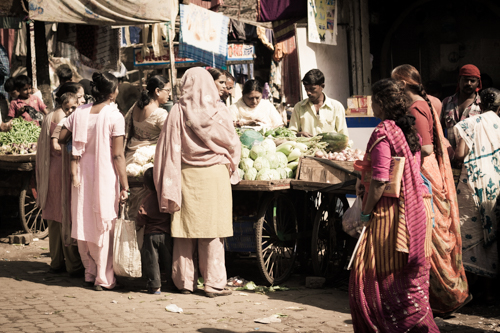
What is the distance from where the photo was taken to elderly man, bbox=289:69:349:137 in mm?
7047

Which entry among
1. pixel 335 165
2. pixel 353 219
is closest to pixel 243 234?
pixel 335 165

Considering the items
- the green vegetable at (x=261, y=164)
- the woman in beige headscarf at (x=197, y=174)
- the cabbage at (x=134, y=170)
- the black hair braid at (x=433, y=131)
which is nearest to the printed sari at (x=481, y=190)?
the black hair braid at (x=433, y=131)

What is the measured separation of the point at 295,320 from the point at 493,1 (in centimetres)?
760

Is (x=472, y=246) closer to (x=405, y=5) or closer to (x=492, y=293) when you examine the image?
(x=492, y=293)

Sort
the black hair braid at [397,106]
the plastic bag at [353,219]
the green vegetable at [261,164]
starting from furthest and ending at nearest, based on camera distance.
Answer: the green vegetable at [261,164], the plastic bag at [353,219], the black hair braid at [397,106]

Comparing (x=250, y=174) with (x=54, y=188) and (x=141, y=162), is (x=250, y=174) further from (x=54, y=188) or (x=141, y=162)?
(x=54, y=188)

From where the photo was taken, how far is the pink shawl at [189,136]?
18.0ft

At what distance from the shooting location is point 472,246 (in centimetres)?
554

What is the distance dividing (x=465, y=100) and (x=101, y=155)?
13.2ft

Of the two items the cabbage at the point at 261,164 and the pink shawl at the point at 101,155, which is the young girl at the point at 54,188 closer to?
the pink shawl at the point at 101,155

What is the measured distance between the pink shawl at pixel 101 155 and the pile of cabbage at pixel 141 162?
0.41m

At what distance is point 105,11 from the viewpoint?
952cm

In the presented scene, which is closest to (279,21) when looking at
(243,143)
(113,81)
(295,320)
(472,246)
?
(243,143)

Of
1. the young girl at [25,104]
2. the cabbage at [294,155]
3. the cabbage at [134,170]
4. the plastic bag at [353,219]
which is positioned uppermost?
the young girl at [25,104]
